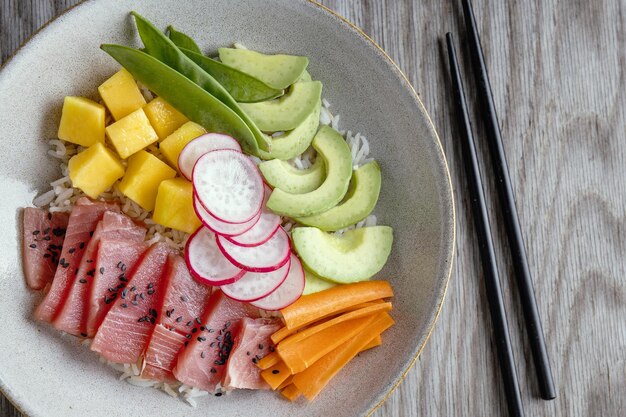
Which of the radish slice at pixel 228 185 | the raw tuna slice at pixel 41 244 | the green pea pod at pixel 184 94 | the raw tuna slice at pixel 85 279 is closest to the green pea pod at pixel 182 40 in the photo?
the green pea pod at pixel 184 94

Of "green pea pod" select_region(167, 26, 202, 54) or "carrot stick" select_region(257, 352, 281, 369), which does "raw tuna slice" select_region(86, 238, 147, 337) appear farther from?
"green pea pod" select_region(167, 26, 202, 54)

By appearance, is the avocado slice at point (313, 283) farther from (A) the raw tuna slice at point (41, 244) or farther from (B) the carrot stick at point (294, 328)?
A: (A) the raw tuna slice at point (41, 244)

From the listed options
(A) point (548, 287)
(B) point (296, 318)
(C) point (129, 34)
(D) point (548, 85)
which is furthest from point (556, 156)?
(C) point (129, 34)

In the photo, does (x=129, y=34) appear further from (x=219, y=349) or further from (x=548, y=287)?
(x=548, y=287)

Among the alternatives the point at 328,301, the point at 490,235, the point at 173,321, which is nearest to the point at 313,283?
the point at 328,301

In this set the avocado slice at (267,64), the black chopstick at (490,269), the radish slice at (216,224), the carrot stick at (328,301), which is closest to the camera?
the radish slice at (216,224)

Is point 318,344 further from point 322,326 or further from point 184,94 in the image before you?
point 184,94
